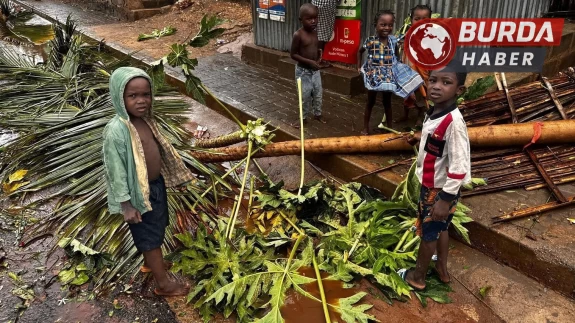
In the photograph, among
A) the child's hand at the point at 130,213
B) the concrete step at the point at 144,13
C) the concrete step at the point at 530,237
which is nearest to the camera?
the child's hand at the point at 130,213

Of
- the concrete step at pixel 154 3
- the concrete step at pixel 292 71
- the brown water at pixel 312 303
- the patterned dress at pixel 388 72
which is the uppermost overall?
the concrete step at pixel 154 3

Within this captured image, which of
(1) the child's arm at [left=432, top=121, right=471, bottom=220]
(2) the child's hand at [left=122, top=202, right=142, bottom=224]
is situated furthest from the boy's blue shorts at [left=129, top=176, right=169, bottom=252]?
(1) the child's arm at [left=432, top=121, right=471, bottom=220]

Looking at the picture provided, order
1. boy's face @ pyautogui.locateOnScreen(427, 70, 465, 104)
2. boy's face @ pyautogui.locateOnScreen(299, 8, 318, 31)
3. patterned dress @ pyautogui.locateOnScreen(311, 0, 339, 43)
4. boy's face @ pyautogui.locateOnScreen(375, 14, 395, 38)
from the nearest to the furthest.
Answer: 1. boy's face @ pyautogui.locateOnScreen(427, 70, 465, 104)
2. boy's face @ pyautogui.locateOnScreen(375, 14, 395, 38)
3. boy's face @ pyautogui.locateOnScreen(299, 8, 318, 31)
4. patterned dress @ pyautogui.locateOnScreen(311, 0, 339, 43)

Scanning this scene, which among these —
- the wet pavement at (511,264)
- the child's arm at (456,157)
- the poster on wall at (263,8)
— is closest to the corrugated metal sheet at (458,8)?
the poster on wall at (263,8)

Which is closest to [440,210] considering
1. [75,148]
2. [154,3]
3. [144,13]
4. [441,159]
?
[441,159]

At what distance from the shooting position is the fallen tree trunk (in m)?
3.83

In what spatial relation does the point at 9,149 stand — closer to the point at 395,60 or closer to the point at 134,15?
the point at 395,60

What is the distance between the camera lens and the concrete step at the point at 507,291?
9.30ft

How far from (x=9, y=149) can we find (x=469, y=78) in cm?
557

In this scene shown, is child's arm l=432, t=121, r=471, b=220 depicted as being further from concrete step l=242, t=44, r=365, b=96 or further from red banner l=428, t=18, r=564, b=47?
concrete step l=242, t=44, r=365, b=96

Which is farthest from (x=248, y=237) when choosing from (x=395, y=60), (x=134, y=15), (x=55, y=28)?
(x=134, y=15)

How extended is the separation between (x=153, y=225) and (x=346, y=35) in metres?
4.48

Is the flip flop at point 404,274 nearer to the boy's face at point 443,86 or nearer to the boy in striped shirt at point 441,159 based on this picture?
the boy in striped shirt at point 441,159

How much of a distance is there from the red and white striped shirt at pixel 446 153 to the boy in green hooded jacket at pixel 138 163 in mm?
1734
